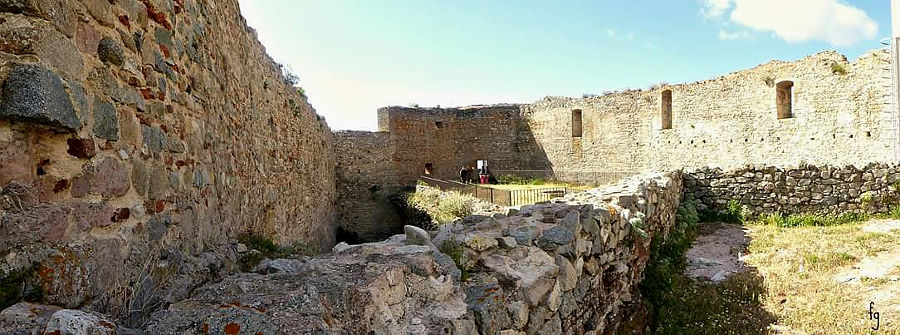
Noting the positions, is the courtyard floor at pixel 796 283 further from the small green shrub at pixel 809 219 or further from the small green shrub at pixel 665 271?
the small green shrub at pixel 809 219

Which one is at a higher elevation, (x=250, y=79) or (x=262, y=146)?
(x=250, y=79)

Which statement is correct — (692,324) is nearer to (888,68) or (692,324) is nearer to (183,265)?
(183,265)

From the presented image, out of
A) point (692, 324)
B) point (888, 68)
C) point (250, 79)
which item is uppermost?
point (888, 68)

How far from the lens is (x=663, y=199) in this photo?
8055mm

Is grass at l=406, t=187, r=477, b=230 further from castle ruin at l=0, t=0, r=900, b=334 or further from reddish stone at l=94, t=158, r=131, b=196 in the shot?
reddish stone at l=94, t=158, r=131, b=196

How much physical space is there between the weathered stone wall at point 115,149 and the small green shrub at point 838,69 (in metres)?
17.6

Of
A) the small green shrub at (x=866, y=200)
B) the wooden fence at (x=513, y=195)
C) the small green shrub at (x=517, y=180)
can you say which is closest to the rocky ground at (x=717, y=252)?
the small green shrub at (x=866, y=200)

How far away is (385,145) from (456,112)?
4910mm

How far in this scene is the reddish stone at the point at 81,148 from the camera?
179 centimetres

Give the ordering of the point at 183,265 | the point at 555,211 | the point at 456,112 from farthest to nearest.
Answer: the point at 456,112, the point at 555,211, the point at 183,265

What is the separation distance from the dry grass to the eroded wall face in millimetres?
4083

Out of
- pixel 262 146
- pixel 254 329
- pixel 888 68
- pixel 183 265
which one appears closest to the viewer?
pixel 254 329

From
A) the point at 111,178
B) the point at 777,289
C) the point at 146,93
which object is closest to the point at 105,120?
the point at 111,178

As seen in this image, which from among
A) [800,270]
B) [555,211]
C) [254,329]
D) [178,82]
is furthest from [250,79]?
[800,270]
